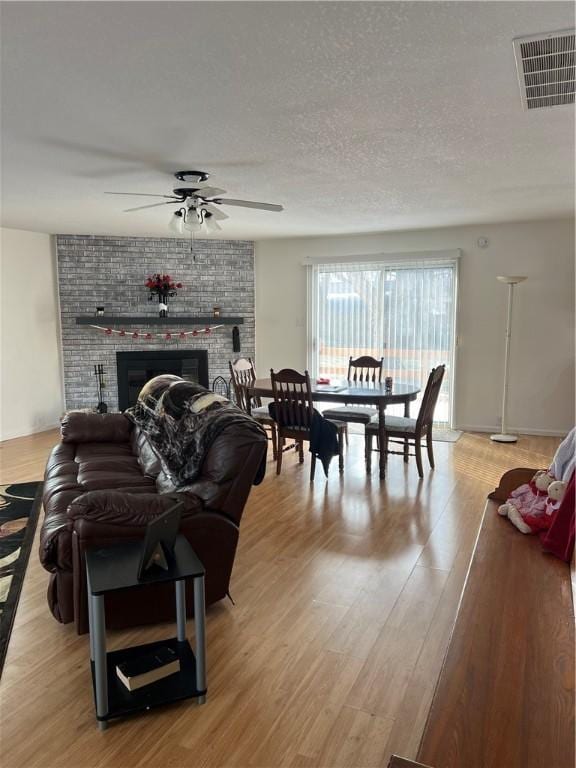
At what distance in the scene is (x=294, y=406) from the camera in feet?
14.9

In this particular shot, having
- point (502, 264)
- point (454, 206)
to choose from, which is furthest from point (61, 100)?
point (502, 264)

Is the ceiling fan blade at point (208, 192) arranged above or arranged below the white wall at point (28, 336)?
above

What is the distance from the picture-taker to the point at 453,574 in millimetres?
2900

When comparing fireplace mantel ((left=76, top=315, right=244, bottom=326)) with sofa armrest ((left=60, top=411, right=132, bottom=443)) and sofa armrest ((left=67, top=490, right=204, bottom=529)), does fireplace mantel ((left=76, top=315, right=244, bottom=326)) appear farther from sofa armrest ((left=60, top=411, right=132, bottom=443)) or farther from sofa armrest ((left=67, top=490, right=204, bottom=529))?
sofa armrest ((left=67, top=490, right=204, bottom=529))

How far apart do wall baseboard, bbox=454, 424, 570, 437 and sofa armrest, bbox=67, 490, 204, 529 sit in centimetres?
480

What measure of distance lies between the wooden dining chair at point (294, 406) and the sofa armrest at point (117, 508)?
2.25 meters

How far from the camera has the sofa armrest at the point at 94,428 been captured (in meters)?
3.88

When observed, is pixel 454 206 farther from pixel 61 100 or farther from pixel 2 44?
pixel 2 44

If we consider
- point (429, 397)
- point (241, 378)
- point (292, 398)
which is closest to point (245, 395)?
point (241, 378)

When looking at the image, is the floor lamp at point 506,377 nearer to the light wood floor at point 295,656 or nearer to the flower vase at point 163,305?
the light wood floor at point 295,656

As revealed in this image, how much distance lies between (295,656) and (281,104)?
7.91ft

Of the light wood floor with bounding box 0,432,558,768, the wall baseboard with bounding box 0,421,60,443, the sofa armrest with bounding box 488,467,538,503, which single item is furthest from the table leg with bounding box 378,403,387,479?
the wall baseboard with bounding box 0,421,60,443

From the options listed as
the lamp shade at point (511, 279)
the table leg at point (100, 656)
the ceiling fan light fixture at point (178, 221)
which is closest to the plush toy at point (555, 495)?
the table leg at point (100, 656)

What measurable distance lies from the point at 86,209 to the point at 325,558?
147 inches
